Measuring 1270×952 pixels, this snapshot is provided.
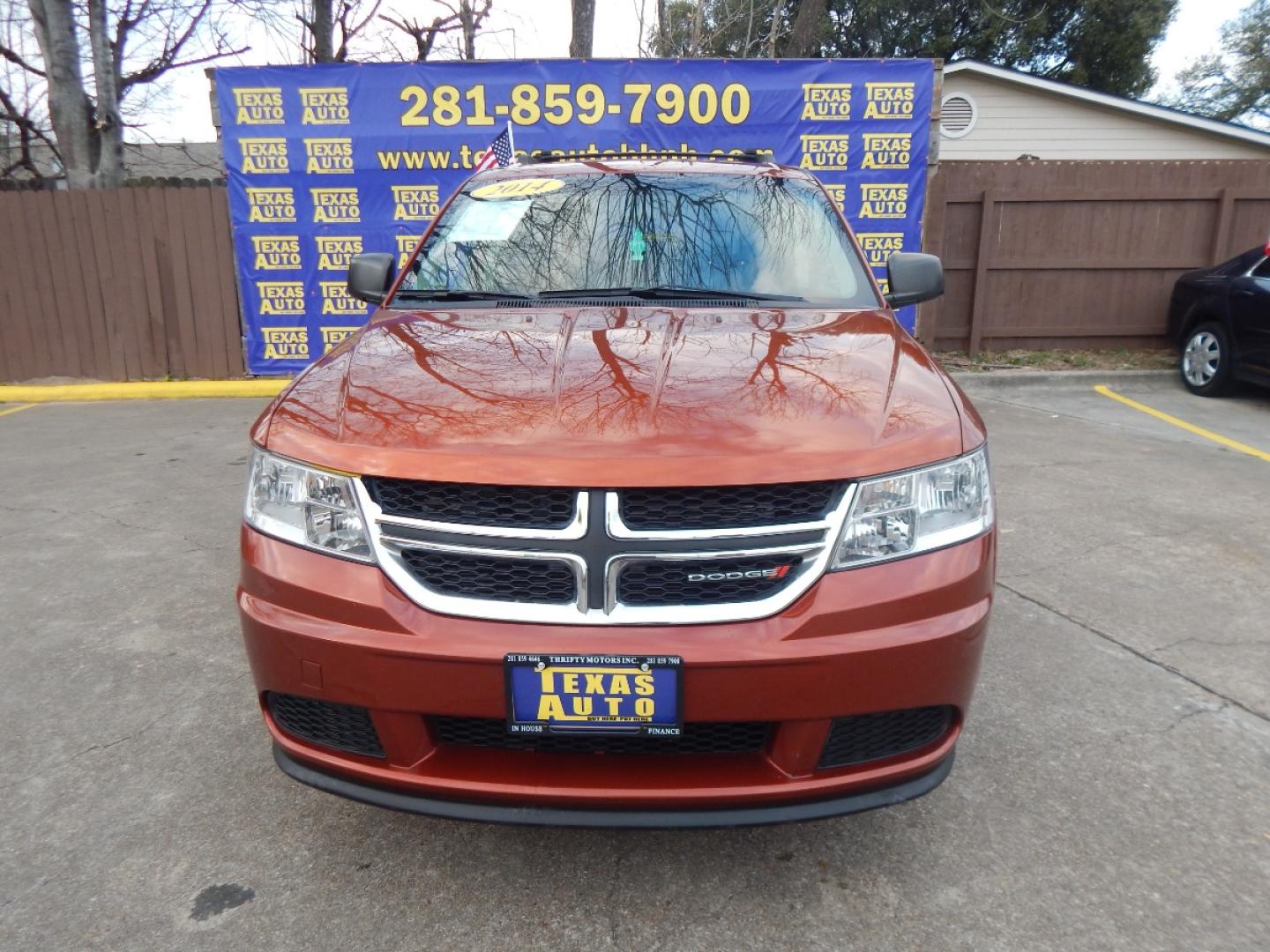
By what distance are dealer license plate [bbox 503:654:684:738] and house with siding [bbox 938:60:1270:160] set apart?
51.1 feet

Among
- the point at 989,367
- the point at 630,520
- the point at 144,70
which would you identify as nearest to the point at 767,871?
the point at 630,520

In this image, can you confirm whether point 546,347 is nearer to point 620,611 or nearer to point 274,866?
point 620,611

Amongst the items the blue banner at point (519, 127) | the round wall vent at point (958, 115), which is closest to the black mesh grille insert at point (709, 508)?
the blue banner at point (519, 127)

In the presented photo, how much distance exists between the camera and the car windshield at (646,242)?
3.04 m

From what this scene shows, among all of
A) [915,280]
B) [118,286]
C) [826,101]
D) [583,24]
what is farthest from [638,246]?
[583,24]

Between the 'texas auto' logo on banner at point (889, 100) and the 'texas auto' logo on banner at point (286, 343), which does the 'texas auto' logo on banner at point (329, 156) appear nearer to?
the 'texas auto' logo on banner at point (286, 343)

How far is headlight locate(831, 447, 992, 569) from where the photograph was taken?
188cm

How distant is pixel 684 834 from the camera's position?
238cm

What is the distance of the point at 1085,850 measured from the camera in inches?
88.6

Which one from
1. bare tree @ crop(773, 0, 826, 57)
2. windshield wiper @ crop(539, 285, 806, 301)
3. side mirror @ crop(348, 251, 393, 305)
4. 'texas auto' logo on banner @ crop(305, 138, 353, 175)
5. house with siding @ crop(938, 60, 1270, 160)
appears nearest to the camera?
windshield wiper @ crop(539, 285, 806, 301)

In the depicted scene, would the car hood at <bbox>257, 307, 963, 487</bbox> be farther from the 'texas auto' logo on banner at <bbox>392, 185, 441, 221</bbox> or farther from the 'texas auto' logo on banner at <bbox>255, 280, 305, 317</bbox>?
the 'texas auto' logo on banner at <bbox>255, 280, 305, 317</bbox>

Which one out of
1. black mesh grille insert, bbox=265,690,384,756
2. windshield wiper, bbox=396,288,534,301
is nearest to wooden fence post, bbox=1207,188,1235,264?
windshield wiper, bbox=396,288,534,301

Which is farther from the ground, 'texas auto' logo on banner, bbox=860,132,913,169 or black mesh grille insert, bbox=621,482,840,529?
'texas auto' logo on banner, bbox=860,132,913,169

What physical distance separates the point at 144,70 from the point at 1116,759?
23432mm
